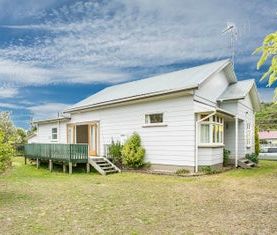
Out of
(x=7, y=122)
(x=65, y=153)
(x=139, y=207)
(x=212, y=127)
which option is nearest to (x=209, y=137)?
(x=212, y=127)

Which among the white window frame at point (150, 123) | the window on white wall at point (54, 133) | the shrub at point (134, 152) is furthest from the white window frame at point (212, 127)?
the window on white wall at point (54, 133)

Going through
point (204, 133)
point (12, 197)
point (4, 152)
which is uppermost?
point (204, 133)

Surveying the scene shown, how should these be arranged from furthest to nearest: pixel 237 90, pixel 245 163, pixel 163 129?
pixel 237 90 → pixel 245 163 → pixel 163 129

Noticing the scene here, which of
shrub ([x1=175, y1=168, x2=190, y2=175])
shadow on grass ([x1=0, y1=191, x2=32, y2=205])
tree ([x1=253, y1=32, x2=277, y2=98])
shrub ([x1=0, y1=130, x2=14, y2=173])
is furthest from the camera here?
shrub ([x1=175, y1=168, x2=190, y2=175])

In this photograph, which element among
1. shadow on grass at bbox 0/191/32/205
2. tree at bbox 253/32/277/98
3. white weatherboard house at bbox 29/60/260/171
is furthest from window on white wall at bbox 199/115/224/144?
A: tree at bbox 253/32/277/98

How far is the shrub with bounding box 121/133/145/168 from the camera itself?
52.0 feet

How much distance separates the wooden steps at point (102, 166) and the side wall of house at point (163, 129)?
1.94m

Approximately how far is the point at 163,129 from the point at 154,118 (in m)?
1.00

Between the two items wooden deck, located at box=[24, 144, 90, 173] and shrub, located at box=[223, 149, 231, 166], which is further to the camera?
shrub, located at box=[223, 149, 231, 166]

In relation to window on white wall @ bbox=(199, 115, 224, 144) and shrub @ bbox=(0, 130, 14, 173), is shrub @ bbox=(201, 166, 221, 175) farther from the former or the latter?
shrub @ bbox=(0, 130, 14, 173)

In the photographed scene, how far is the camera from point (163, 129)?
15.3 metres

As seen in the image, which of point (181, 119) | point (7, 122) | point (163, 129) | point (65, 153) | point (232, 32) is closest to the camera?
point (181, 119)

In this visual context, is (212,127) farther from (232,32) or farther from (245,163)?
(232,32)

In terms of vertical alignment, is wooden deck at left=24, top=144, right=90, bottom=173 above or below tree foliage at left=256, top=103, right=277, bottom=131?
below
